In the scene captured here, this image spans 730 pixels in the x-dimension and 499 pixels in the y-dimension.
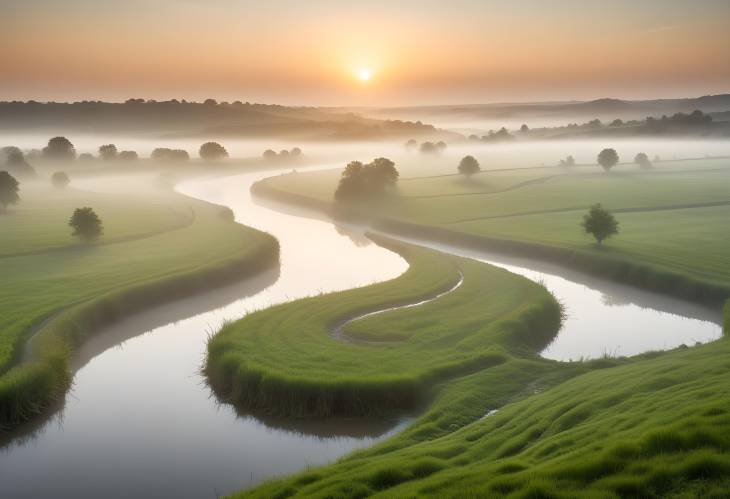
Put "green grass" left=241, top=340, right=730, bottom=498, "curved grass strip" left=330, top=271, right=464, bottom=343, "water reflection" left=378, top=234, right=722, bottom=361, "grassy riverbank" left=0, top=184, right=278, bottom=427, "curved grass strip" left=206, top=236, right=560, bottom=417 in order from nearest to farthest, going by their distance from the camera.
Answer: "green grass" left=241, top=340, right=730, bottom=498, "curved grass strip" left=206, top=236, right=560, bottom=417, "grassy riverbank" left=0, top=184, right=278, bottom=427, "curved grass strip" left=330, top=271, right=464, bottom=343, "water reflection" left=378, top=234, right=722, bottom=361

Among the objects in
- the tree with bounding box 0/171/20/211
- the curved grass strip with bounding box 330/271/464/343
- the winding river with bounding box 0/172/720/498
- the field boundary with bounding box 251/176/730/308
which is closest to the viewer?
the winding river with bounding box 0/172/720/498

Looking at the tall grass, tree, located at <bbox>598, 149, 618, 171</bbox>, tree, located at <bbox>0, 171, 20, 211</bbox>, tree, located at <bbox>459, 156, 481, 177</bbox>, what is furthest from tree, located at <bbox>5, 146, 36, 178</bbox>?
tree, located at <bbox>598, 149, 618, 171</bbox>

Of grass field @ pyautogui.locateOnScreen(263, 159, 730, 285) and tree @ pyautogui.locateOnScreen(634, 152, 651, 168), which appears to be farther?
tree @ pyautogui.locateOnScreen(634, 152, 651, 168)

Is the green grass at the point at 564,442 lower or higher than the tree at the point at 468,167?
lower

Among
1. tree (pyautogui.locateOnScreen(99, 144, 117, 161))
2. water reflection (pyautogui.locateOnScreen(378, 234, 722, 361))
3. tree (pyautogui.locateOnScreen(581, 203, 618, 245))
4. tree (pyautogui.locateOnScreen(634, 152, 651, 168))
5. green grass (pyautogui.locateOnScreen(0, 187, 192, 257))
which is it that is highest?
tree (pyautogui.locateOnScreen(634, 152, 651, 168))

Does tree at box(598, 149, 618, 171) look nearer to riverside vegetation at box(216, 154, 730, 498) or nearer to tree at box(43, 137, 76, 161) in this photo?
riverside vegetation at box(216, 154, 730, 498)

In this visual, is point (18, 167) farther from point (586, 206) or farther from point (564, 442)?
point (564, 442)

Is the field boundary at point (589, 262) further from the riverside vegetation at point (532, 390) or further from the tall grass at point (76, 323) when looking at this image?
the tall grass at point (76, 323)

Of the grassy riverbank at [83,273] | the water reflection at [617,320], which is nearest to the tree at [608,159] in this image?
the water reflection at [617,320]
